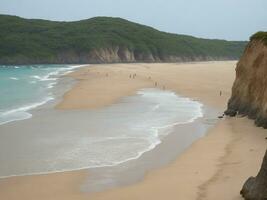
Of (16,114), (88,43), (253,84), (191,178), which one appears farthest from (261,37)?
(88,43)

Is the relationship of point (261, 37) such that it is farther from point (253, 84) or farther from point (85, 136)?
point (85, 136)

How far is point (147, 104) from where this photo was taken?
31094 millimetres

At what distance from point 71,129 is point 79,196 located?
9.82 m

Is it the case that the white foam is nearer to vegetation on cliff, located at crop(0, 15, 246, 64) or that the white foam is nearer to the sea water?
the sea water

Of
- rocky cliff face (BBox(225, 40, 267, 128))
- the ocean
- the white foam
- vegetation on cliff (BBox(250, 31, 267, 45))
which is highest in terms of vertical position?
vegetation on cliff (BBox(250, 31, 267, 45))

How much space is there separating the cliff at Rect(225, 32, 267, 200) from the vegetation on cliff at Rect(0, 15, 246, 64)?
374 ft

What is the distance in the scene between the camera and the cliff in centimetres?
2122

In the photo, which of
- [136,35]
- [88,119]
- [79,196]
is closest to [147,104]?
[88,119]

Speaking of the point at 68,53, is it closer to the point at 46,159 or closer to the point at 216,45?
the point at 216,45

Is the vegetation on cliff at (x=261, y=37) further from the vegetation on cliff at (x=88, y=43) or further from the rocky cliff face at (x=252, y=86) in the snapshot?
the vegetation on cliff at (x=88, y=43)

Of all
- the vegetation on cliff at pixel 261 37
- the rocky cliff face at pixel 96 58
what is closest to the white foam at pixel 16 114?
the vegetation on cliff at pixel 261 37

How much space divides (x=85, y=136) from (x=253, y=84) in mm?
8900

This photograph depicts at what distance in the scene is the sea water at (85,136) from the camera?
15.2 meters

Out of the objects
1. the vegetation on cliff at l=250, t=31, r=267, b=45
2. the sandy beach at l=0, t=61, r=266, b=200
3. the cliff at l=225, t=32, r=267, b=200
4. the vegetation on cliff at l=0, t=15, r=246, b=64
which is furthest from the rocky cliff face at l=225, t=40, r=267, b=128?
the vegetation on cliff at l=0, t=15, r=246, b=64
